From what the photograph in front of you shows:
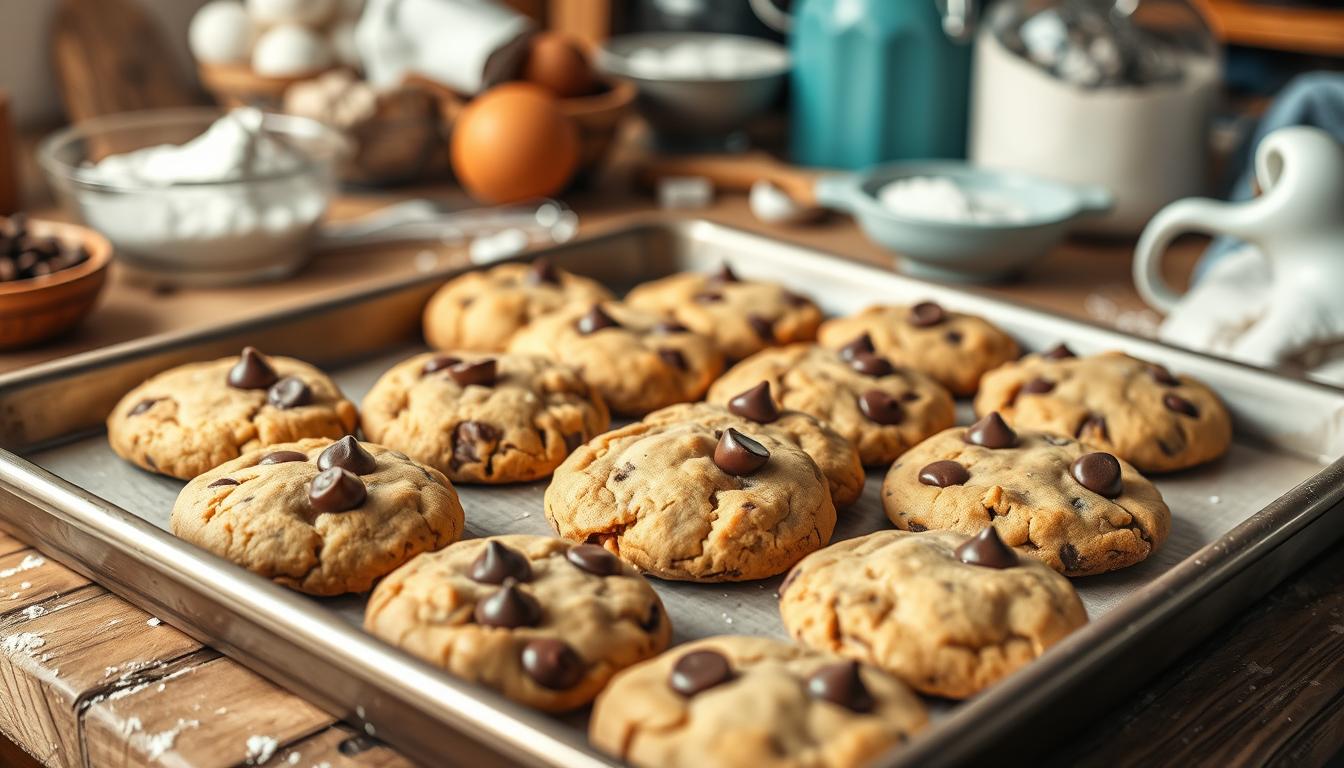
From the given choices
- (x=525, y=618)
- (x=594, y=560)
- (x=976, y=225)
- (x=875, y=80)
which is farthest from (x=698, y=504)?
(x=875, y=80)

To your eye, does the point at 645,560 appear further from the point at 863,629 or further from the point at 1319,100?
the point at 1319,100

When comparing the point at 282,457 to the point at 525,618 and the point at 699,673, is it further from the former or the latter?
the point at 699,673

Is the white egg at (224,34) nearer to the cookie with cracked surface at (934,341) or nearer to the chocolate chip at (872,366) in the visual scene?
the cookie with cracked surface at (934,341)

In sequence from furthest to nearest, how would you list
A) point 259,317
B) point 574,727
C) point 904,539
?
1. point 259,317
2. point 904,539
3. point 574,727

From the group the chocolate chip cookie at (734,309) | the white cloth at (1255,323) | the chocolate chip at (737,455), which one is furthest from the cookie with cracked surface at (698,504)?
the white cloth at (1255,323)

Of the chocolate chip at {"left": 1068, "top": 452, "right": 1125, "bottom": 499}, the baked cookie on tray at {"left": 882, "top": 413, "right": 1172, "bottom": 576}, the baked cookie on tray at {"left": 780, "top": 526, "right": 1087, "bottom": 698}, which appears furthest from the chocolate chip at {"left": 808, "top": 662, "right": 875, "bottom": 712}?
the chocolate chip at {"left": 1068, "top": 452, "right": 1125, "bottom": 499}

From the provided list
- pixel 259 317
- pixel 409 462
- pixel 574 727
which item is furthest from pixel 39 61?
pixel 574 727
